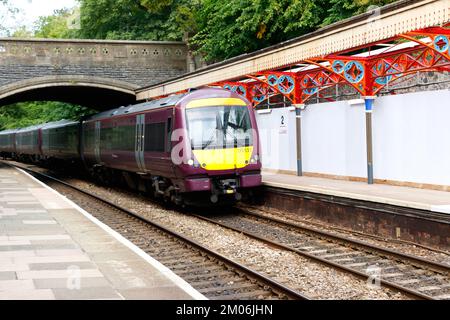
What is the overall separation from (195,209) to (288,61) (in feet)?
15.4

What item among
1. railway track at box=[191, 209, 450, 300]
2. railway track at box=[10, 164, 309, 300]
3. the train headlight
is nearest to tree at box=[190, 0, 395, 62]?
the train headlight

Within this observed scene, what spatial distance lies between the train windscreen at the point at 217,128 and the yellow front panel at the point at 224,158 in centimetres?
11

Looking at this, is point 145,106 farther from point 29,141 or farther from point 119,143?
point 29,141

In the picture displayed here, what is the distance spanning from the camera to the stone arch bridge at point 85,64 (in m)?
32.3

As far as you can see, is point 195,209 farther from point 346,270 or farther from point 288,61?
point 346,270

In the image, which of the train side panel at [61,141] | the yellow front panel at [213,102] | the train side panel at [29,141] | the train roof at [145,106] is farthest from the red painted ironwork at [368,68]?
the train side panel at [29,141]

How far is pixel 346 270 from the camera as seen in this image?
8906 millimetres

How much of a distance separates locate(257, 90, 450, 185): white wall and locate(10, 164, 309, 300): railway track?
6153mm

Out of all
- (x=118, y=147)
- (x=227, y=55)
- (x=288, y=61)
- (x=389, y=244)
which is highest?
(x=227, y=55)

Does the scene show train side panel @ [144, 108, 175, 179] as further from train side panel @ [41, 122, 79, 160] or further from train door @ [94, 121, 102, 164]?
train side panel @ [41, 122, 79, 160]

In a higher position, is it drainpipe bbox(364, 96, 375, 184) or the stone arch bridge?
the stone arch bridge

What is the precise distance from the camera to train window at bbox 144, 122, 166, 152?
625 inches

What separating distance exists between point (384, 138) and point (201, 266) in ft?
25.6
